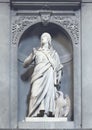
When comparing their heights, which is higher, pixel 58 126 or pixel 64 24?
pixel 64 24

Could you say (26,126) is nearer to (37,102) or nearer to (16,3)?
(37,102)

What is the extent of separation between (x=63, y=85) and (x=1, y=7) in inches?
71.2

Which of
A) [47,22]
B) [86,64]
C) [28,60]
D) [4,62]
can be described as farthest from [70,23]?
[4,62]

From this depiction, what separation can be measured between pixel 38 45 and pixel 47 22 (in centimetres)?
50

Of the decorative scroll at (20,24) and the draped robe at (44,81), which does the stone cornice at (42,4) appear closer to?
the decorative scroll at (20,24)

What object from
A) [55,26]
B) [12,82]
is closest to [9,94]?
[12,82]

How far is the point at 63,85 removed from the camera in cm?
1686

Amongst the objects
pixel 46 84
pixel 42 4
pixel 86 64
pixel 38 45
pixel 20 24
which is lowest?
pixel 46 84

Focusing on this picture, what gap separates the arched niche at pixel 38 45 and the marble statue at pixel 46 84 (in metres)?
0.27

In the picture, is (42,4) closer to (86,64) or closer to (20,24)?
(20,24)

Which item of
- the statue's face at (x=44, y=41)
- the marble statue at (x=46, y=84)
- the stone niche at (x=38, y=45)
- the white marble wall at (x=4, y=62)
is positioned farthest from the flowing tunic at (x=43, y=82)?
the white marble wall at (x=4, y=62)

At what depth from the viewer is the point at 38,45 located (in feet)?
55.9

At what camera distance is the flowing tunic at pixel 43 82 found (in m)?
16.3

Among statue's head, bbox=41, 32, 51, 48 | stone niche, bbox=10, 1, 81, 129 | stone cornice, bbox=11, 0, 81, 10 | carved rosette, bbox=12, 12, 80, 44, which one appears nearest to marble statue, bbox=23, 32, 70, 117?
statue's head, bbox=41, 32, 51, 48
